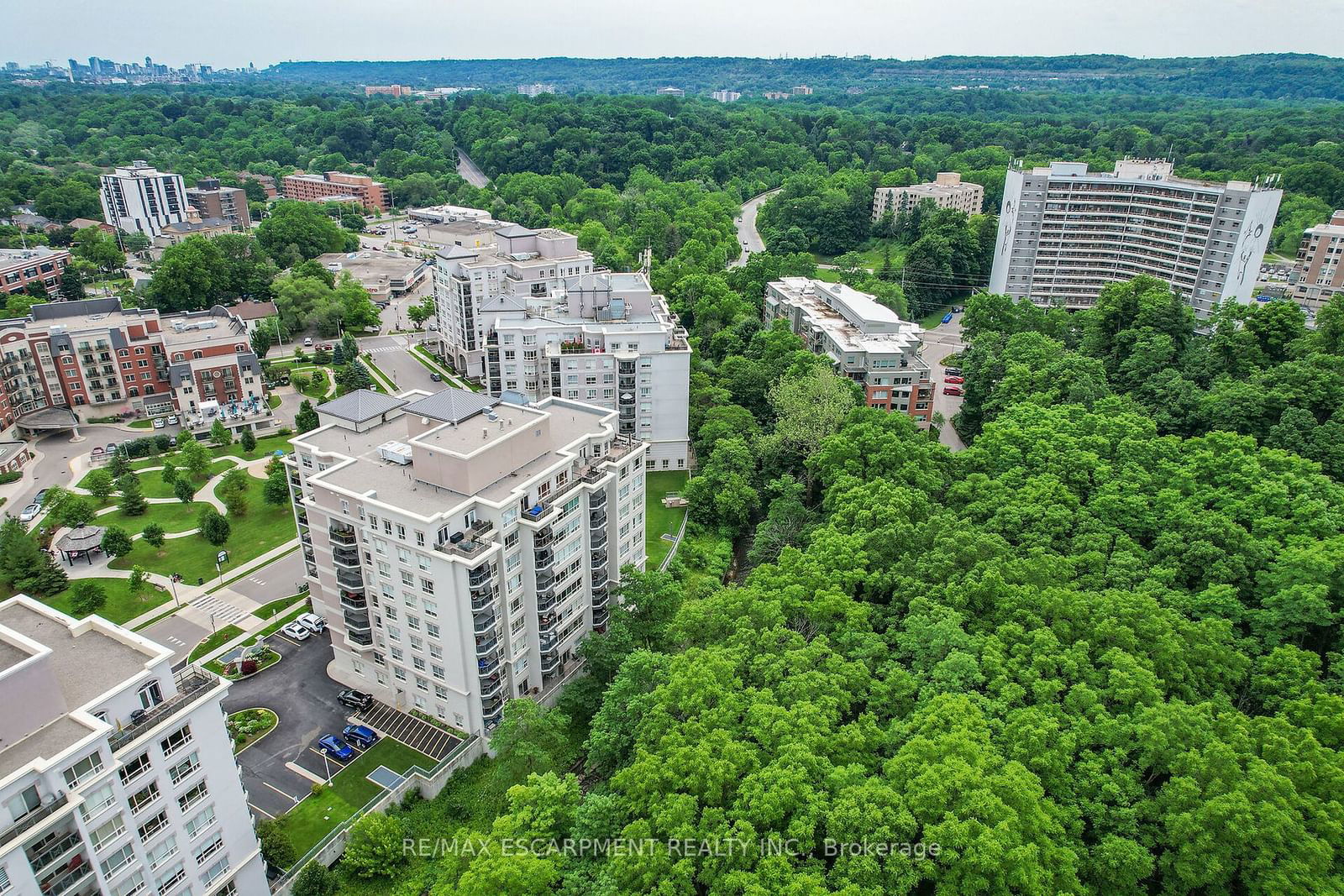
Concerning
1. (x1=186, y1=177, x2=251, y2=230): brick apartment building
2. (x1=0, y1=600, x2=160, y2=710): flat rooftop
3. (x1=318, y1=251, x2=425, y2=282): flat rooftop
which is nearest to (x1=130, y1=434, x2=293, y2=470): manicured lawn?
(x1=0, y1=600, x2=160, y2=710): flat rooftop

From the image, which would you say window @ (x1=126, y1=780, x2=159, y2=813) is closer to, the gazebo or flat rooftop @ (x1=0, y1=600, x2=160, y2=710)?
flat rooftop @ (x1=0, y1=600, x2=160, y2=710)

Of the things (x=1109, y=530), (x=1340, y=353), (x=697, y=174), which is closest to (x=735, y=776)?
(x=1109, y=530)

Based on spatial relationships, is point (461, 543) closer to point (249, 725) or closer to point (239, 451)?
point (249, 725)

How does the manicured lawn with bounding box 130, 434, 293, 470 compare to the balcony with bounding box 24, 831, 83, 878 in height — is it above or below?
below

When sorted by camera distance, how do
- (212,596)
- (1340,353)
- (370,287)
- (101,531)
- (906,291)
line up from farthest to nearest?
(370,287) < (906,291) < (1340,353) < (101,531) < (212,596)

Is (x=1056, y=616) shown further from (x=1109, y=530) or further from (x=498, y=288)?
(x=498, y=288)

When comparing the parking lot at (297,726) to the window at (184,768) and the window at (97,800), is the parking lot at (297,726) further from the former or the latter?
the window at (97,800)
